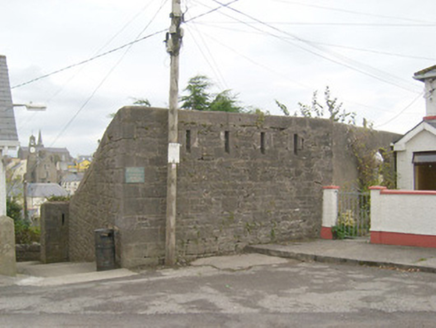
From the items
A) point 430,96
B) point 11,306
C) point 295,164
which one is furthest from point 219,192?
point 430,96

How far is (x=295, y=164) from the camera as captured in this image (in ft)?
40.4

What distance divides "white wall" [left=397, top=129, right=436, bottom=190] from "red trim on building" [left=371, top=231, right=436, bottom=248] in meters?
4.15

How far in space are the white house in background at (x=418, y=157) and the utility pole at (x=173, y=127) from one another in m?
8.18

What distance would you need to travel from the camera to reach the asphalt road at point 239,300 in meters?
5.84

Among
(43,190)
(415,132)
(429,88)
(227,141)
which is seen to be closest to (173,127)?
(227,141)

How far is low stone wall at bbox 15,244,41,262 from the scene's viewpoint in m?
18.6

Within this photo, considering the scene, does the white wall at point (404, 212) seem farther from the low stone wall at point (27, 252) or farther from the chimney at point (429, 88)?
the low stone wall at point (27, 252)

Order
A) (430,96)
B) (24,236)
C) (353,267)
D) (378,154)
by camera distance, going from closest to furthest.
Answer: (353,267) < (378,154) < (430,96) < (24,236)

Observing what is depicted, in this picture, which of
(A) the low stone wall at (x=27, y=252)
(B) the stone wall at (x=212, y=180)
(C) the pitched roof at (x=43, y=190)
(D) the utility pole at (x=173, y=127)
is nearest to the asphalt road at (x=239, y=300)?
(D) the utility pole at (x=173, y=127)

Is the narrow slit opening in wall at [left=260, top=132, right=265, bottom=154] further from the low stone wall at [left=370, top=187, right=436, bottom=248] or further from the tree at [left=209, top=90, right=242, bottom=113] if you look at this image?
the tree at [left=209, top=90, right=242, bottom=113]

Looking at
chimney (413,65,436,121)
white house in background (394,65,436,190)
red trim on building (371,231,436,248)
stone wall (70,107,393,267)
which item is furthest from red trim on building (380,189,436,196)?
chimney (413,65,436,121)

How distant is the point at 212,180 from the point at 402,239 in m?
4.72

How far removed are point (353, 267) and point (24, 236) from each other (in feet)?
54.1

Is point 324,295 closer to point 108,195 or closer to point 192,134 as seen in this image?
point 192,134
